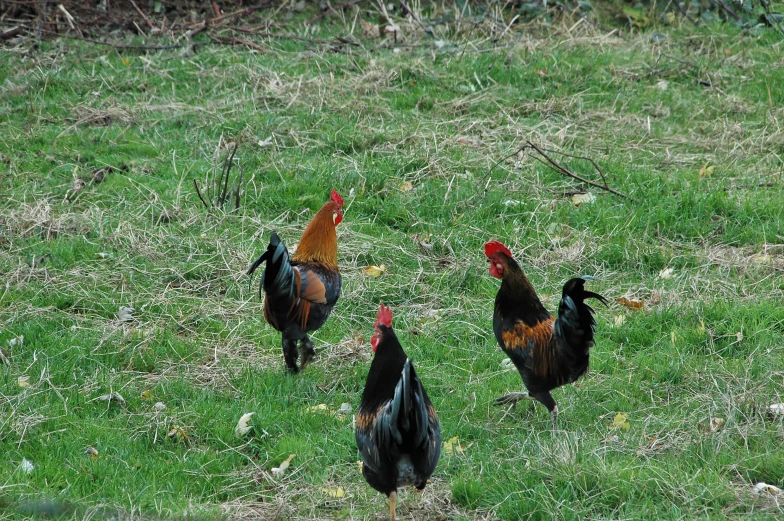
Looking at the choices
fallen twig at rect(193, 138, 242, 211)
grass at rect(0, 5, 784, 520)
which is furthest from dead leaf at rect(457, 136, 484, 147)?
fallen twig at rect(193, 138, 242, 211)

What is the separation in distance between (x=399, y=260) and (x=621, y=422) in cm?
238

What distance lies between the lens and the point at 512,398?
4930mm

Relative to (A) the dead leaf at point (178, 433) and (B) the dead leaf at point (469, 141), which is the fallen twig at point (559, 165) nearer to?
(B) the dead leaf at point (469, 141)

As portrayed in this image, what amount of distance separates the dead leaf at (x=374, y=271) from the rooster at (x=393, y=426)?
7.20 ft

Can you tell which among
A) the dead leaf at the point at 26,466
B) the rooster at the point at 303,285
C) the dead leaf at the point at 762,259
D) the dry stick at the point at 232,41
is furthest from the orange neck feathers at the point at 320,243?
the dry stick at the point at 232,41

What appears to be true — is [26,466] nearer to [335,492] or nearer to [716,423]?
[335,492]

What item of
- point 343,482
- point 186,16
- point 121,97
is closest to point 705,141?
point 343,482

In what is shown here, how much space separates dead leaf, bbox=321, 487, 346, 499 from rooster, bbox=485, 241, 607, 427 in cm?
116

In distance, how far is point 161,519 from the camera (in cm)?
386

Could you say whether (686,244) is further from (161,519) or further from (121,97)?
(121,97)

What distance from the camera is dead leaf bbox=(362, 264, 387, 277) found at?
6284 millimetres

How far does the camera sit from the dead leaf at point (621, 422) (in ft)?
14.8

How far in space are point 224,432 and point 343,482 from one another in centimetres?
79

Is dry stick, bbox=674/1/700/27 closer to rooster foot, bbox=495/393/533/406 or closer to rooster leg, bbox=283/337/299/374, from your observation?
rooster foot, bbox=495/393/533/406
